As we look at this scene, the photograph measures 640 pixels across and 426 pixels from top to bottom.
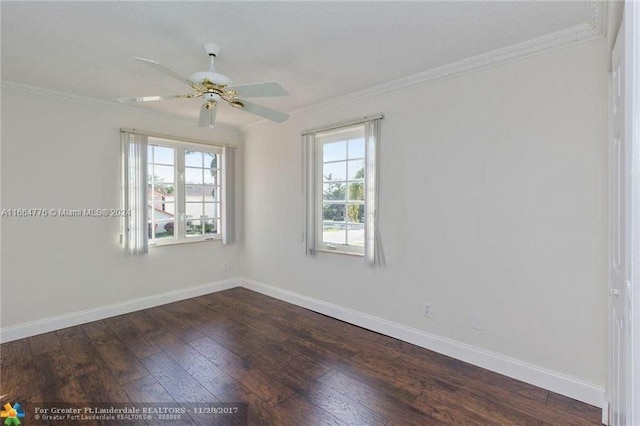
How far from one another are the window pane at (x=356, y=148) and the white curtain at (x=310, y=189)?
1.59ft

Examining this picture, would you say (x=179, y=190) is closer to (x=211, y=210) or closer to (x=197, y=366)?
(x=211, y=210)

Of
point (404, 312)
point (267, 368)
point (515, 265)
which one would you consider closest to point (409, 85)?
point (515, 265)

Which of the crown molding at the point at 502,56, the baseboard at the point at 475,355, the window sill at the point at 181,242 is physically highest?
the crown molding at the point at 502,56

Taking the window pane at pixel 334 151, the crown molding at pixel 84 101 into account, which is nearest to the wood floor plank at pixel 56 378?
the crown molding at pixel 84 101

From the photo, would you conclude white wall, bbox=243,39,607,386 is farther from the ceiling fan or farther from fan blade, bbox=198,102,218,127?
fan blade, bbox=198,102,218,127

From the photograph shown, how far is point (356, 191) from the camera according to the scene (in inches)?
138

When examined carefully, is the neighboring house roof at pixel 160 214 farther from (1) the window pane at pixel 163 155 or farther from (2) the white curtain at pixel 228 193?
(2) the white curtain at pixel 228 193

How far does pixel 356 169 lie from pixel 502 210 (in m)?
1.55

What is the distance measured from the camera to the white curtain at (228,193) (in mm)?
4648

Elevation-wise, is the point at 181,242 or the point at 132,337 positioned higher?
the point at 181,242

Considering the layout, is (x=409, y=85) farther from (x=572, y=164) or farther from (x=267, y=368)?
(x=267, y=368)

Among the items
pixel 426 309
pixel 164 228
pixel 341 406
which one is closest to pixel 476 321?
pixel 426 309

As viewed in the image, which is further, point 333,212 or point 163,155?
point 163,155

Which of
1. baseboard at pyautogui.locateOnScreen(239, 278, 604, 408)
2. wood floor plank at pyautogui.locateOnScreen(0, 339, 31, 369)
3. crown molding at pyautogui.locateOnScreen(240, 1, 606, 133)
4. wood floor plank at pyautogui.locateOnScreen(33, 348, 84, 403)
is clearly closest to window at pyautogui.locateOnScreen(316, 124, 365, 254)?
crown molding at pyautogui.locateOnScreen(240, 1, 606, 133)
